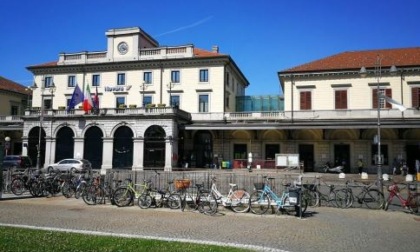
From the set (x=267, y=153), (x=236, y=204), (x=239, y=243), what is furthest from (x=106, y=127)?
(x=239, y=243)

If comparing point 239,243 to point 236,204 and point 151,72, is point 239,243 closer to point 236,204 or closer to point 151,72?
point 236,204

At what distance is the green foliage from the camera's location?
686 cm

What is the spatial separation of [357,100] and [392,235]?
28763 mm

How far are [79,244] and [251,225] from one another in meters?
4.70

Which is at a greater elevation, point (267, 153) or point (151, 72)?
point (151, 72)

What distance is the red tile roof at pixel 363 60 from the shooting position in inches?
1388

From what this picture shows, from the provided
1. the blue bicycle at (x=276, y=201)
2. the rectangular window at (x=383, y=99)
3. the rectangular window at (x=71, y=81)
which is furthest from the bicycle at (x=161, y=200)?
the rectangular window at (x=71, y=81)

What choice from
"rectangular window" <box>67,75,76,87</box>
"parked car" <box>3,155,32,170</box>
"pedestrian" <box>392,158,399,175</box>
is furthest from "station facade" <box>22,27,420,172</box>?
"parked car" <box>3,155,32,170</box>

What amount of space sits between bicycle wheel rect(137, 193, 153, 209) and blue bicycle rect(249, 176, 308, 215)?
3575 mm

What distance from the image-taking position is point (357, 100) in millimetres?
35688

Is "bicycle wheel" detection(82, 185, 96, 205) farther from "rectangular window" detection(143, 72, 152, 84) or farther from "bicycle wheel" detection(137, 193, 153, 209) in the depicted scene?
"rectangular window" detection(143, 72, 152, 84)

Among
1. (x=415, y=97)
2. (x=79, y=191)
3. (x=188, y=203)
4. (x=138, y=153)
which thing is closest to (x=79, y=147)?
(x=138, y=153)

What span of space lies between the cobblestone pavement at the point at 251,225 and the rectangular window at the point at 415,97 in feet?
83.5

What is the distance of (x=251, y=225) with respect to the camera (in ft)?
33.3
